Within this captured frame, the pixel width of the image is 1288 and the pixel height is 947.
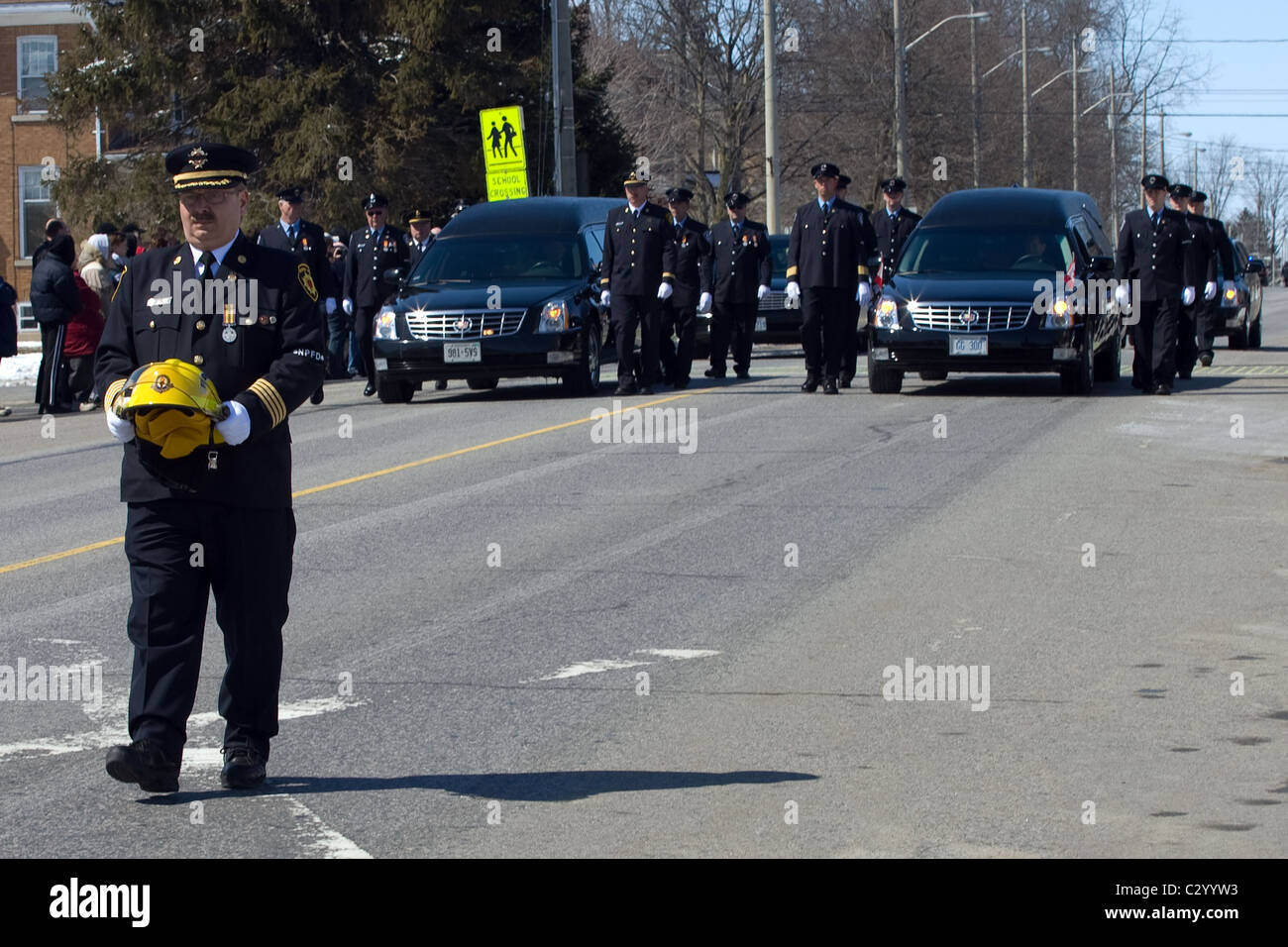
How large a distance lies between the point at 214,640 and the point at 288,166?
90.1 ft

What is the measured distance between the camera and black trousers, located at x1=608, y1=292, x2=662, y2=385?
755 inches

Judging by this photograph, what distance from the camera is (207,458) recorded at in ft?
18.9

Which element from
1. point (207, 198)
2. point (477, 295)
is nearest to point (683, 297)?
point (477, 295)

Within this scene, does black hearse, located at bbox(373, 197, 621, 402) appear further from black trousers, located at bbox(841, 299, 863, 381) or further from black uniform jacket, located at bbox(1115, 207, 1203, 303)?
black uniform jacket, located at bbox(1115, 207, 1203, 303)

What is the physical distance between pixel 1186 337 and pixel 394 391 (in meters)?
8.06

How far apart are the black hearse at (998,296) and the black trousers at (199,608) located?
12780 mm

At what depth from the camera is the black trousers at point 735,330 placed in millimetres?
21688

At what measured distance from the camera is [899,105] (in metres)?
46.8

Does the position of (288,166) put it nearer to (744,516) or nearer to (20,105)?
(20,105)

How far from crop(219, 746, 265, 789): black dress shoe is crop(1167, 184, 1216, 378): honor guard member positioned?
14.2 metres

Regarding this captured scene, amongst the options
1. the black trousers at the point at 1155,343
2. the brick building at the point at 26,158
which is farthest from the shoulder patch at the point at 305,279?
the brick building at the point at 26,158

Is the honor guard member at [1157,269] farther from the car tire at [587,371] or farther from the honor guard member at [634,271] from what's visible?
the car tire at [587,371]

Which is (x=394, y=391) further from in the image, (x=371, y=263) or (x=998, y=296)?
(x=998, y=296)

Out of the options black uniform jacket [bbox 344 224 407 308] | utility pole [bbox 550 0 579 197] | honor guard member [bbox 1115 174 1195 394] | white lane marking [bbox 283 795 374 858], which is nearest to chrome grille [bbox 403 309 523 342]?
black uniform jacket [bbox 344 224 407 308]
